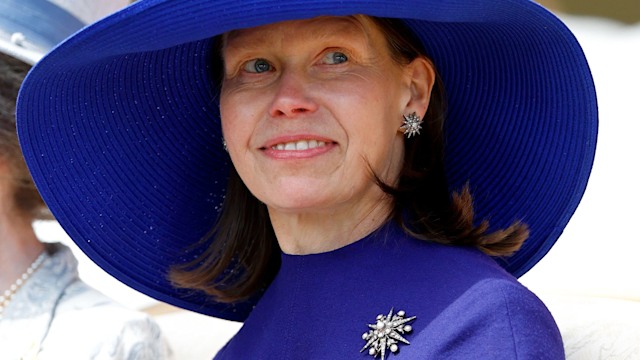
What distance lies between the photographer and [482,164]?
2.39 metres

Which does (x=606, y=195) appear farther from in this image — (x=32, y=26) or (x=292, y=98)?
(x=32, y=26)

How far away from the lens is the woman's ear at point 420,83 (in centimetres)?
224

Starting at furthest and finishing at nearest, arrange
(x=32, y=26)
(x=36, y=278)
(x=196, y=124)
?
1. (x=36, y=278)
2. (x=32, y=26)
3. (x=196, y=124)

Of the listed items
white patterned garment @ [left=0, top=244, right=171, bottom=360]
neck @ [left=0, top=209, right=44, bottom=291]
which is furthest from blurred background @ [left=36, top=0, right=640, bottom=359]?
white patterned garment @ [left=0, top=244, right=171, bottom=360]

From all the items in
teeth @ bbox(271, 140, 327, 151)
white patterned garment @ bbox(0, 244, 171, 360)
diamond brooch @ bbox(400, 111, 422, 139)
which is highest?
diamond brooch @ bbox(400, 111, 422, 139)

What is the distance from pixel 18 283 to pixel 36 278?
44mm

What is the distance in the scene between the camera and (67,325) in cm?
286

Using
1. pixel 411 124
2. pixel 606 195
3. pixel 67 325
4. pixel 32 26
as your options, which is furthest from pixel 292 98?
pixel 606 195

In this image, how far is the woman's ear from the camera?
2238 millimetres

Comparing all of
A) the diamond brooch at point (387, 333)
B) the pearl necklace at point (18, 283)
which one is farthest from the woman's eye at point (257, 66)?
the pearl necklace at point (18, 283)

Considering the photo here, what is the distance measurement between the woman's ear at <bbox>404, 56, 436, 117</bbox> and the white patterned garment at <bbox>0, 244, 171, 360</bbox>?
99 cm

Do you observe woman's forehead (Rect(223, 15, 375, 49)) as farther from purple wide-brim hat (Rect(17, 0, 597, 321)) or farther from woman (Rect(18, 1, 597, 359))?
purple wide-brim hat (Rect(17, 0, 597, 321))

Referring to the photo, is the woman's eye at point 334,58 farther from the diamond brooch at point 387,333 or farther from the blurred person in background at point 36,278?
the blurred person in background at point 36,278

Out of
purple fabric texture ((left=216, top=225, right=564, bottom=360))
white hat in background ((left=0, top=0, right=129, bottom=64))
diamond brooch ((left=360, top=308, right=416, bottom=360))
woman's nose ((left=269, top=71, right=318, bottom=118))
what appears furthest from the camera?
white hat in background ((left=0, top=0, right=129, bottom=64))
